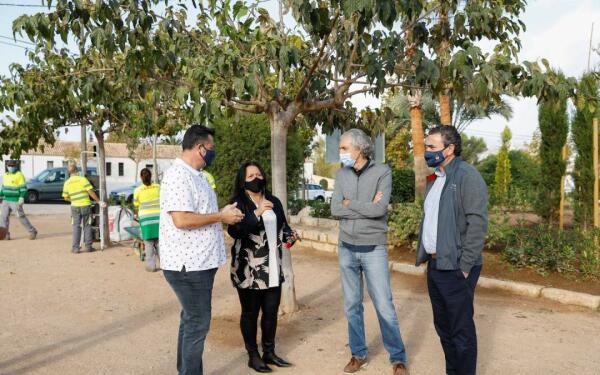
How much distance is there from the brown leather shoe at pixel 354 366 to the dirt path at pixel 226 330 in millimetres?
70

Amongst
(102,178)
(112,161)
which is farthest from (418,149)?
(112,161)

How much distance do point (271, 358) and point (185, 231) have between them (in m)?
1.59

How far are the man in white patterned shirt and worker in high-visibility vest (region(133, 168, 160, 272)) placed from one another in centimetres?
509

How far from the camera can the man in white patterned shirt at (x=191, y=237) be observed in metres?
3.57

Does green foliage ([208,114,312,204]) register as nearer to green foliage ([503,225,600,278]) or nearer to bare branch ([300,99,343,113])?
green foliage ([503,225,600,278])

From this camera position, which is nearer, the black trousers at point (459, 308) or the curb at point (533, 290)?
the black trousers at point (459, 308)

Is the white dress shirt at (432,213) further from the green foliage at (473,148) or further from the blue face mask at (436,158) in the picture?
the green foliage at (473,148)

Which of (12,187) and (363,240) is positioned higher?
(12,187)

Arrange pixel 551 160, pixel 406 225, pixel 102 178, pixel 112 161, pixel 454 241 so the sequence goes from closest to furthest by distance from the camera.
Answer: pixel 454 241 < pixel 406 225 < pixel 102 178 < pixel 551 160 < pixel 112 161

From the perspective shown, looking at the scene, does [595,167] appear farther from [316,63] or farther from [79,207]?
[79,207]

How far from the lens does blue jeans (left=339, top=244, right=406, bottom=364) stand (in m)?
4.32

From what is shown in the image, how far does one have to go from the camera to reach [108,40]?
467 cm

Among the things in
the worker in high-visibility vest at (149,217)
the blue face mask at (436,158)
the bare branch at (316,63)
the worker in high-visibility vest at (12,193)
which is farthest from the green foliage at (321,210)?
the blue face mask at (436,158)

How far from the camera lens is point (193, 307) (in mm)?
3646
